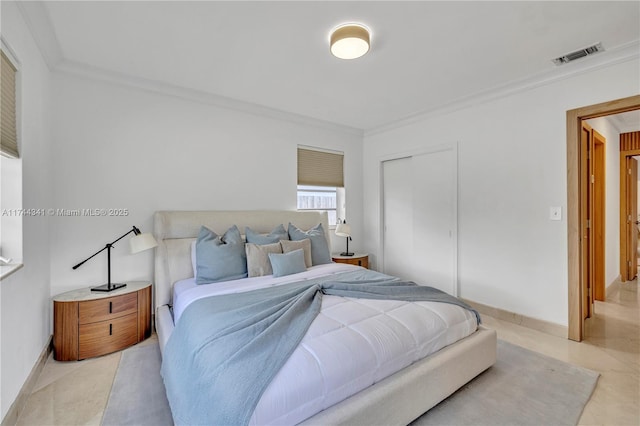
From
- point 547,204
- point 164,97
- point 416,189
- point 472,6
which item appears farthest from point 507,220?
point 164,97

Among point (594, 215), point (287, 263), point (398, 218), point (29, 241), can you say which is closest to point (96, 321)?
point (29, 241)

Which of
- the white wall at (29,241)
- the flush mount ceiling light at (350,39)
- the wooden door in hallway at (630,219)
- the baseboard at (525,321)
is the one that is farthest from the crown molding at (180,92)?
the wooden door in hallway at (630,219)

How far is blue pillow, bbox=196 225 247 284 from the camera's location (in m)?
2.63

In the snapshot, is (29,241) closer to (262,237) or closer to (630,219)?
(262,237)

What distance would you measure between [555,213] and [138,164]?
411cm

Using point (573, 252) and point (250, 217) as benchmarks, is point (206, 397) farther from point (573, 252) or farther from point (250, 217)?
point (573, 252)

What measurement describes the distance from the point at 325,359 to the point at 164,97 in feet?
9.95

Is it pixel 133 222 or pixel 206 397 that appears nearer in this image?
pixel 206 397

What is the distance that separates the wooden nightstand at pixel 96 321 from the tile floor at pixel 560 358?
0.09 meters

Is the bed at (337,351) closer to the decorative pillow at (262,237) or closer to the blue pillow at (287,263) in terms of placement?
the blue pillow at (287,263)

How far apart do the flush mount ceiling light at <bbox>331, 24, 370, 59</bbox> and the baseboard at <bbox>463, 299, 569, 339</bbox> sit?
2.99 m

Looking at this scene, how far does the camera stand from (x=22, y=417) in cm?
171

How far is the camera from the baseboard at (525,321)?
108 inches

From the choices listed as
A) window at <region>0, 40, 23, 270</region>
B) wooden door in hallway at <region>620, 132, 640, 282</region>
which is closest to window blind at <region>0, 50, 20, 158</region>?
window at <region>0, 40, 23, 270</region>
